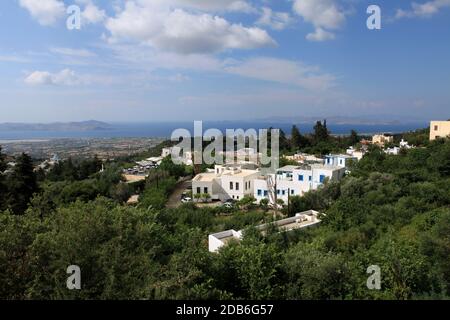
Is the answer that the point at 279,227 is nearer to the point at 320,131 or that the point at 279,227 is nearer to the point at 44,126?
the point at 320,131

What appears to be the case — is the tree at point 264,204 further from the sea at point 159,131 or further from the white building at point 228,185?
the sea at point 159,131

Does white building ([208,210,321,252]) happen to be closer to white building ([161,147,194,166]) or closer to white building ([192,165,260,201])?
white building ([192,165,260,201])

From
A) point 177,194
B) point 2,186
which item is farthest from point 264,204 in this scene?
point 2,186

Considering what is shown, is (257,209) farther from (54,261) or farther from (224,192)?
(54,261)

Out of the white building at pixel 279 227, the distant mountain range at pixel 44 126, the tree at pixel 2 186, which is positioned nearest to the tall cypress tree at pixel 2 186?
the tree at pixel 2 186

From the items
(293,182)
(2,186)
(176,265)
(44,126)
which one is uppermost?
(44,126)
